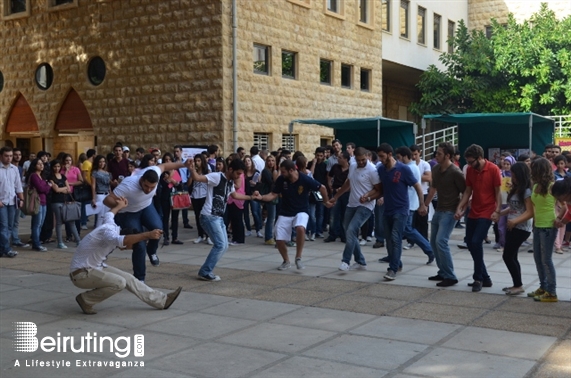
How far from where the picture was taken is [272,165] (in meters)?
15.4

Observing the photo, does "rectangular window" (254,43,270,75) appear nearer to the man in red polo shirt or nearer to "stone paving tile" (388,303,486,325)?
the man in red polo shirt

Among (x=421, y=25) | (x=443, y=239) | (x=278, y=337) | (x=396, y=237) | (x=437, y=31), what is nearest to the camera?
(x=278, y=337)

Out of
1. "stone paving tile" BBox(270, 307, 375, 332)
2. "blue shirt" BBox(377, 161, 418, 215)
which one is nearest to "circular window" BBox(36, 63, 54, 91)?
"blue shirt" BBox(377, 161, 418, 215)

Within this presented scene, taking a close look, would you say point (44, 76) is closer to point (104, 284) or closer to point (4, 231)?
point (4, 231)

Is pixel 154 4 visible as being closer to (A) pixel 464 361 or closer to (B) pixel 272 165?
(B) pixel 272 165

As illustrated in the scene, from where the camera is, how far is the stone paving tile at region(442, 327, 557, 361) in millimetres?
6430

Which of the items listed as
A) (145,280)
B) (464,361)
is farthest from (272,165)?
(464,361)

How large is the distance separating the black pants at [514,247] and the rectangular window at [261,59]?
15.5m

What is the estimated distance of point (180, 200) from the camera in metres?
14.3

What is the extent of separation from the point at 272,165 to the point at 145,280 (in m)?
5.61

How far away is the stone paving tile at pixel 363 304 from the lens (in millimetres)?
8242


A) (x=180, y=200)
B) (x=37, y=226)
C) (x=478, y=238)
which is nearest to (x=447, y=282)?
(x=478, y=238)

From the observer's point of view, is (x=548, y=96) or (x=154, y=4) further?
(x=548, y=96)

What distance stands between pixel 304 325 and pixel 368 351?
1163 mm
